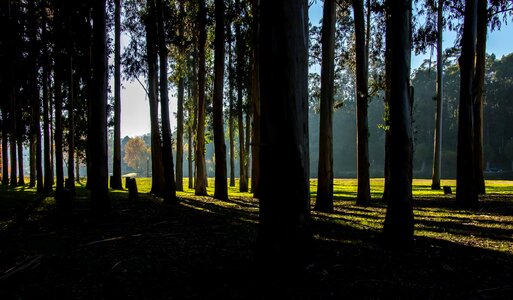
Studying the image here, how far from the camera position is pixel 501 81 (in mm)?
61344

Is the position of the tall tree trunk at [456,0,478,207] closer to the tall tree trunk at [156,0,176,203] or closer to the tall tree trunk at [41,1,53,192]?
the tall tree trunk at [156,0,176,203]

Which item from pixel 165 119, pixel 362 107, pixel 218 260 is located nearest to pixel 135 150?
pixel 165 119

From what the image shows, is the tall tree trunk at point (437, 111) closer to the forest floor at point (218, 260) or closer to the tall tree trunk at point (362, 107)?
the tall tree trunk at point (362, 107)

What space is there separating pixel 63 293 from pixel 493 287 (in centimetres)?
506

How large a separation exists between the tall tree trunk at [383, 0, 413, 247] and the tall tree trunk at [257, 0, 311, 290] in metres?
2.40

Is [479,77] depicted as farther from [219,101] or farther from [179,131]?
[179,131]

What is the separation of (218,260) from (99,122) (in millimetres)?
5975

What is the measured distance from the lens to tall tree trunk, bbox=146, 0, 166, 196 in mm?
15484

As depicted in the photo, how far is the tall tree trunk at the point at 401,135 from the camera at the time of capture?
6.38 metres

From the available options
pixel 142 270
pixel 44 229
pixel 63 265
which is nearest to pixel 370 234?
pixel 142 270

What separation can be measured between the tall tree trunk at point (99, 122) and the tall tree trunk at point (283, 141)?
21.7ft

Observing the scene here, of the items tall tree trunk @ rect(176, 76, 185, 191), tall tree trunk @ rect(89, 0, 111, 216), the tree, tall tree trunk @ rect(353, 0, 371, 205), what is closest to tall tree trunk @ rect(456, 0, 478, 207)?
tall tree trunk @ rect(353, 0, 371, 205)

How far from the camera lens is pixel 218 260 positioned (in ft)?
18.9

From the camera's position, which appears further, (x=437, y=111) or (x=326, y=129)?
(x=437, y=111)
